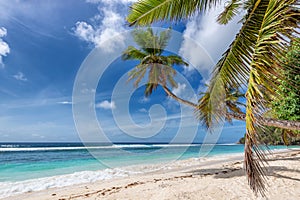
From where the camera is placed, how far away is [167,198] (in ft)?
15.4

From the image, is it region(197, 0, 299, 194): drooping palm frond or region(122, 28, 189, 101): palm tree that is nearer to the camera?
region(197, 0, 299, 194): drooping palm frond

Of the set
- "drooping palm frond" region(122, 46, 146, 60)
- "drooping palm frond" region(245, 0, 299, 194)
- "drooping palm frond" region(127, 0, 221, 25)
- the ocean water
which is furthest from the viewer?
"drooping palm frond" region(122, 46, 146, 60)

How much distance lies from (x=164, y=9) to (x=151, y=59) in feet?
21.3

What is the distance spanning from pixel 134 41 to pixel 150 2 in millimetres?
7308

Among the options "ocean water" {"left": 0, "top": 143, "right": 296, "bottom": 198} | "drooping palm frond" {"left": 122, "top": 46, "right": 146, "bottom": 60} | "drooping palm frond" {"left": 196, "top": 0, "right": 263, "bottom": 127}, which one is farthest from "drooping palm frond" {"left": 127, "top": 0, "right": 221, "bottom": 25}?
"ocean water" {"left": 0, "top": 143, "right": 296, "bottom": 198}

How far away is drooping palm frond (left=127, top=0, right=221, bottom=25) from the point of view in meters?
2.55

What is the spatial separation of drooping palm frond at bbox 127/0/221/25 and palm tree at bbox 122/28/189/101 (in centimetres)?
599

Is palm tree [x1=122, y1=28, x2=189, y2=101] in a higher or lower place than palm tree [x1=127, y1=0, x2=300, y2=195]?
higher

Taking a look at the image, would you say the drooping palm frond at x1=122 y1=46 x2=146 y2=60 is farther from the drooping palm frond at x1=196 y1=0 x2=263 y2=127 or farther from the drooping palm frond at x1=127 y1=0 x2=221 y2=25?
the drooping palm frond at x1=196 y1=0 x2=263 y2=127

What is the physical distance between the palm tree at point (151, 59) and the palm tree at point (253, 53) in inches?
221

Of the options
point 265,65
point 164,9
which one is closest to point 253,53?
point 265,65

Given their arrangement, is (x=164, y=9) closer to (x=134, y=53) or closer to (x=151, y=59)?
(x=151, y=59)

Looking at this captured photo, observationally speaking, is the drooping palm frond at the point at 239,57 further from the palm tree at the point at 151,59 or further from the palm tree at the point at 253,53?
the palm tree at the point at 151,59

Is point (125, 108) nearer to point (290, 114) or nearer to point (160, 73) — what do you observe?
point (160, 73)
